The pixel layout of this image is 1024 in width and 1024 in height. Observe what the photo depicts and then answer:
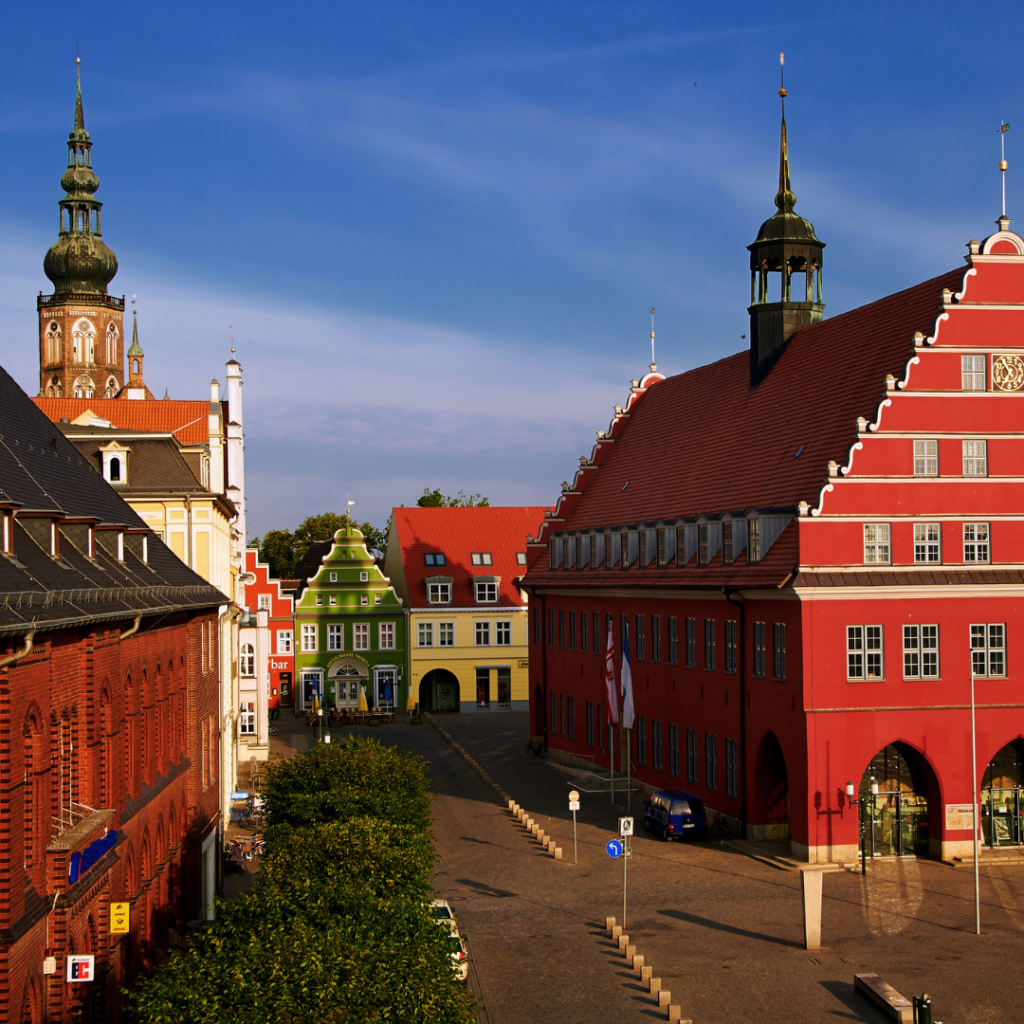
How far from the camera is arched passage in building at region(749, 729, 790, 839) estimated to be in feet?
128

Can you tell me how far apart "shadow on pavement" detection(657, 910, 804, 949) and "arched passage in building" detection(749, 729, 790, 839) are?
8.43 m

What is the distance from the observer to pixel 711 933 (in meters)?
29.3

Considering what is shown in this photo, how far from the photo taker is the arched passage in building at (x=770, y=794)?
128 ft

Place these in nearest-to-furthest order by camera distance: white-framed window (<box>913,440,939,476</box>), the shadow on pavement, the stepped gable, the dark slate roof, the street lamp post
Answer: the dark slate roof → the shadow on pavement → the street lamp post → white-framed window (<box>913,440,939,476</box>) → the stepped gable

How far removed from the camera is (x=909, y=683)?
120 feet

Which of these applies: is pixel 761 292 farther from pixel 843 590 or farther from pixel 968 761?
pixel 968 761

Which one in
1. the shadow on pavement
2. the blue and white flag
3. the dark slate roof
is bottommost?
the shadow on pavement

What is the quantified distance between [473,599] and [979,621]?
4949 cm

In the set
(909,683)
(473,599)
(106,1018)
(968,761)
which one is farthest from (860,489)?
(473,599)

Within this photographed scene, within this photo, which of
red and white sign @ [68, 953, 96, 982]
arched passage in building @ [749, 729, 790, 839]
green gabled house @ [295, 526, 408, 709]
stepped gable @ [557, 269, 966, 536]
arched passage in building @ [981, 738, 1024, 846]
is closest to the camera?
red and white sign @ [68, 953, 96, 982]

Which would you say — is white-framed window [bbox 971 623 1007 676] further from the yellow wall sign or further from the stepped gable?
the yellow wall sign

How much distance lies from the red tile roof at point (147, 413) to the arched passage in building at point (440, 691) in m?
31.4

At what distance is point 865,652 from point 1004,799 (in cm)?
609

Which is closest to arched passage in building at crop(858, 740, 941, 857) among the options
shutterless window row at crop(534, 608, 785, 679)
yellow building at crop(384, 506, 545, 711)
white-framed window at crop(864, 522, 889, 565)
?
shutterless window row at crop(534, 608, 785, 679)
